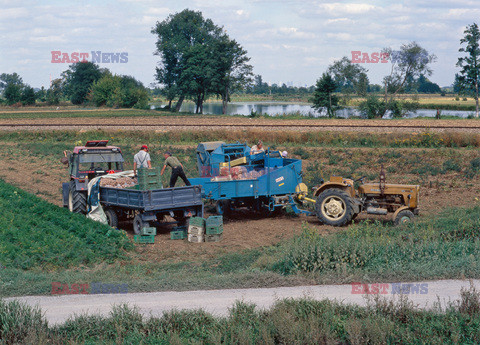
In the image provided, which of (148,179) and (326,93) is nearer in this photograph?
(148,179)

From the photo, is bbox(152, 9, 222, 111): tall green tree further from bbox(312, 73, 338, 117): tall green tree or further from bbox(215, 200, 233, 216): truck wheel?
bbox(215, 200, 233, 216): truck wheel

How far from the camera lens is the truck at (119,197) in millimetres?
14422

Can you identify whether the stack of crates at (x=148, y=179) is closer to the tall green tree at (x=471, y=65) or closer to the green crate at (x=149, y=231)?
the green crate at (x=149, y=231)

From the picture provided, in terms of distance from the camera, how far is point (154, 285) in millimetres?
9828

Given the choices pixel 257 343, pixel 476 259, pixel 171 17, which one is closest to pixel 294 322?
pixel 257 343

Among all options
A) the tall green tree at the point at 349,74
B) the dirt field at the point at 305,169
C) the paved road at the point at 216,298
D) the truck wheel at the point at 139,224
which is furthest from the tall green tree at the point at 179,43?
the paved road at the point at 216,298

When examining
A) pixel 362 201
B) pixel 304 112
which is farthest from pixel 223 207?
pixel 304 112

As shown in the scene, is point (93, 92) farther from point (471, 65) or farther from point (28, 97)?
point (471, 65)

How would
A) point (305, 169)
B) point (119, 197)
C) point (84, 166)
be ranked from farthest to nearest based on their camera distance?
1. point (305, 169)
2. point (84, 166)
3. point (119, 197)

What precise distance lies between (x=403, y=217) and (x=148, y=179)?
283 inches

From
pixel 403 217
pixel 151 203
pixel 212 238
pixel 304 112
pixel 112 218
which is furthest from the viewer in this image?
pixel 304 112

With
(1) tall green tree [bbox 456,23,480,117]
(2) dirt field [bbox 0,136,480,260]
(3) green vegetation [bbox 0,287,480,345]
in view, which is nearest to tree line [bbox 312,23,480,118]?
(1) tall green tree [bbox 456,23,480,117]

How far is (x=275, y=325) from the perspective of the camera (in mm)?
7461

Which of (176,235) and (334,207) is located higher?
(334,207)
